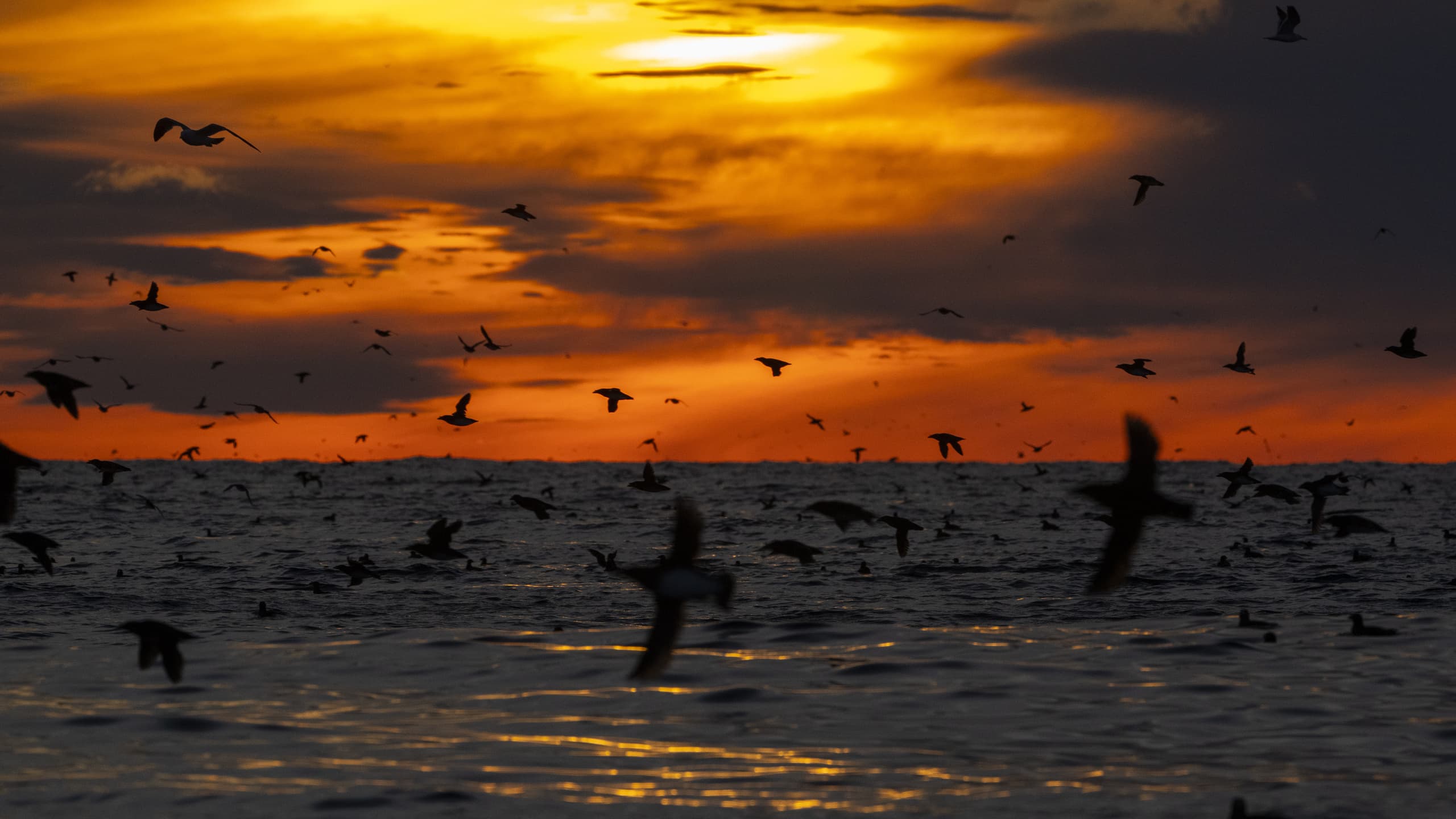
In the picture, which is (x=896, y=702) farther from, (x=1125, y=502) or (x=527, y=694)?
(x=1125, y=502)

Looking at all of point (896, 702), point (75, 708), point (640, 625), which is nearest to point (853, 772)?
point (896, 702)

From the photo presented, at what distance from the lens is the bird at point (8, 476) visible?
1486cm

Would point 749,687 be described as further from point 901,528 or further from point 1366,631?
point 1366,631

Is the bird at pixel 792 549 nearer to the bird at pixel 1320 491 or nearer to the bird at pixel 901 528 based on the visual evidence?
the bird at pixel 901 528

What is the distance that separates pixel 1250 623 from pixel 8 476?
65.5 feet

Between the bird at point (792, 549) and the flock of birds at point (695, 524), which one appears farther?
the bird at point (792, 549)

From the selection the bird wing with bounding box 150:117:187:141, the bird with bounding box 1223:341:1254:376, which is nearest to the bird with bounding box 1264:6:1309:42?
the bird with bounding box 1223:341:1254:376

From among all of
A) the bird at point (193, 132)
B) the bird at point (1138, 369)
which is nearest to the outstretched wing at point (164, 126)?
the bird at point (193, 132)

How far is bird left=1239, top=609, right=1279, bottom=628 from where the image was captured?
25359 mm

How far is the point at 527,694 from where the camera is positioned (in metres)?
20.0

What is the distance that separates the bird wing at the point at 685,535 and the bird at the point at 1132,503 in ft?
12.2

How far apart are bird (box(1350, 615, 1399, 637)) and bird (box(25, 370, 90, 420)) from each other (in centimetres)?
1977

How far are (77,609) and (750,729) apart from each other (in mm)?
17226

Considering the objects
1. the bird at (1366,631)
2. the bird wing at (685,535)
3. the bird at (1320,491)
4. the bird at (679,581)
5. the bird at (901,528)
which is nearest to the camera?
the bird wing at (685,535)
